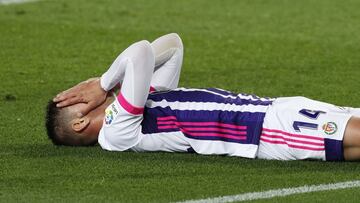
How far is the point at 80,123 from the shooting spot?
8484 mm

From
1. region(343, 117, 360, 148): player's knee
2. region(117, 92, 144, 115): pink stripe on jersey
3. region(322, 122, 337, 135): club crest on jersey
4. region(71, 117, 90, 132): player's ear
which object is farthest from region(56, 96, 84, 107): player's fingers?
region(343, 117, 360, 148): player's knee

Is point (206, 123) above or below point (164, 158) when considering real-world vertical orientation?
above

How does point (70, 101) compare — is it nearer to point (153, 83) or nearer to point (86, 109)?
point (86, 109)

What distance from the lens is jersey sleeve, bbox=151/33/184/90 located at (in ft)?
29.1

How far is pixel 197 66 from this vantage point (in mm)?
12523

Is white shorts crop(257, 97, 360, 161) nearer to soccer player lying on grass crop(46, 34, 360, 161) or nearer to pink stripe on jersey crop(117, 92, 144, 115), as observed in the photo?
soccer player lying on grass crop(46, 34, 360, 161)

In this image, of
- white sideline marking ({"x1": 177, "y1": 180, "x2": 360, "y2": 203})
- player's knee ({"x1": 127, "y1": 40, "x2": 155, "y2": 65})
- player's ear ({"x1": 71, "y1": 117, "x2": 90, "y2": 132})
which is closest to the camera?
white sideline marking ({"x1": 177, "y1": 180, "x2": 360, "y2": 203})

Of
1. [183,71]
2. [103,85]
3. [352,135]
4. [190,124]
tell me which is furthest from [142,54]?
[183,71]

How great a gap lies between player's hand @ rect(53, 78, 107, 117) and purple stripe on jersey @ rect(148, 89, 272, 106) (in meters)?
0.33

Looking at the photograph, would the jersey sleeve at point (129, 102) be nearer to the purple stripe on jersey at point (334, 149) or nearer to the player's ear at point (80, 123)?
the player's ear at point (80, 123)

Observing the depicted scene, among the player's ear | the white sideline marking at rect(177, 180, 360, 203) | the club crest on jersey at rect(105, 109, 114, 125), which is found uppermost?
the club crest on jersey at rect(105, 109, 114, 125)

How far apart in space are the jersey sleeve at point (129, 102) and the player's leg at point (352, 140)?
1284mm

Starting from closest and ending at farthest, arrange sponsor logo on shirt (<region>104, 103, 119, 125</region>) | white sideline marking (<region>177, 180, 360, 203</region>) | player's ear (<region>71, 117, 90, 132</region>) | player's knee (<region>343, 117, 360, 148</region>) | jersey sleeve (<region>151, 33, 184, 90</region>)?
white sideline marking (<region>177, 180, 360, 203</region>), player's knee (<region>343, 117, 360, 148</region>), sponsor logo on shirt (<region>104, 103, 119, 125</region>), player's ear (<region>71, 117, 90, 132</region>), jersey sleeve (<region>151, 33, 184, 90</region>)

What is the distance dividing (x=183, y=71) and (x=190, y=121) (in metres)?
4.03
